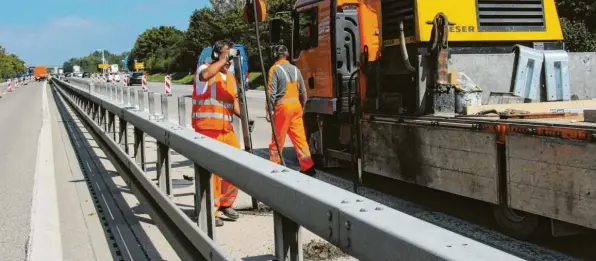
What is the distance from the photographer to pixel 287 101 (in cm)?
802

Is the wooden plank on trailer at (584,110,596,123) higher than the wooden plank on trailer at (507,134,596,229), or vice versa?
the wooden plank on trailer at (584,110,596,123)

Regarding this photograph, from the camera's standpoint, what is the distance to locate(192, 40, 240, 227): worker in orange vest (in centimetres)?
607

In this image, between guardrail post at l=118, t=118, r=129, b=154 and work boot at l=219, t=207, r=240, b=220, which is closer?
work boot at l=219, t=207, r=240, b=220

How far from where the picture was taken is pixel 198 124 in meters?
6.27

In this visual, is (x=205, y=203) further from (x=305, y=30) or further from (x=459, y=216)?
(x=305, y=30)

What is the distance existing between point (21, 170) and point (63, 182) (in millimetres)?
1817

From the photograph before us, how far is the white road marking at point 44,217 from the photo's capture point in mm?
5234

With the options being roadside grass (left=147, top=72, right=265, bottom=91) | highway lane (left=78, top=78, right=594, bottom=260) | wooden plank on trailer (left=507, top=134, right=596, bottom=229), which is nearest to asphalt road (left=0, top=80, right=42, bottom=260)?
highway lane (left=78, top=78, right=594, bottom=260)

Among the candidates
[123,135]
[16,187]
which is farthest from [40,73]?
[123,135]

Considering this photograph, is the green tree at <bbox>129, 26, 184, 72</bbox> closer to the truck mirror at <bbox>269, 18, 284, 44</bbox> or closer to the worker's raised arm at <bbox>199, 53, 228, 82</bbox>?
the truck mirror at <bbox>269, 18, 284, 44</bbox>

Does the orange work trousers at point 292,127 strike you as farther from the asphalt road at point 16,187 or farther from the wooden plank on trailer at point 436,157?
the asphalt road at point 16,187

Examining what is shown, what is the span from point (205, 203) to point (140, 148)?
2.96 metres

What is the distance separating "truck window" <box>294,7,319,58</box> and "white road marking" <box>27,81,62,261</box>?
3894 mm

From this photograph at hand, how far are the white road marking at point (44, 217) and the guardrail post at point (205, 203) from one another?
1740 millimetres
